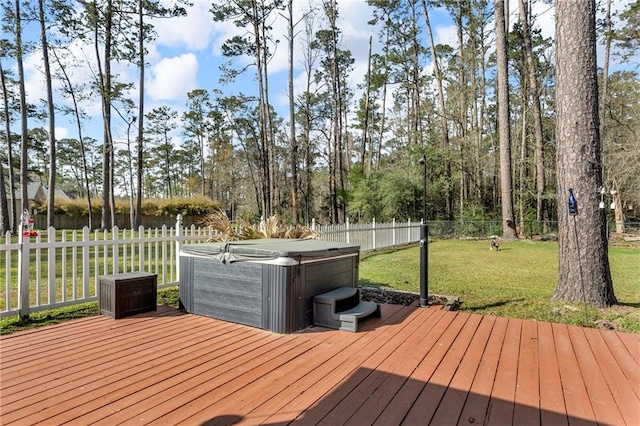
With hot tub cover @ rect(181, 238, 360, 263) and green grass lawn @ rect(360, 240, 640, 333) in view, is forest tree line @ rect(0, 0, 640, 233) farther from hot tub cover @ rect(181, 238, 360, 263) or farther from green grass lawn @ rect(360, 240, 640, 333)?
hot tub cover @ rect(181, 238, 360, 263)

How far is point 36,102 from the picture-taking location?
16094 mm

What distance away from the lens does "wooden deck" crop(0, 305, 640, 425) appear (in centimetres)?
189

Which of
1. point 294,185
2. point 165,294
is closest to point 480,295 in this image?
point 165,294

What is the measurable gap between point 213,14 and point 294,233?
38.6 feet

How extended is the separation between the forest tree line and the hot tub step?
35.2ft

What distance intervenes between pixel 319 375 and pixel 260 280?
3.76 ft

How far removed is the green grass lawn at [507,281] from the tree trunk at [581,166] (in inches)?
12.1

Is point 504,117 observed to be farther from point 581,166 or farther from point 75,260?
point 75,260

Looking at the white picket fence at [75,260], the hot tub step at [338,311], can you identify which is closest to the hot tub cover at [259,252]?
the hot tub step at [338,311]

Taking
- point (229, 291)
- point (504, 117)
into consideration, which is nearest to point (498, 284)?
point (229, 291)

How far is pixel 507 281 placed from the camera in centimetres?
610

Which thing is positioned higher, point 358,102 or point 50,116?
point 358,102

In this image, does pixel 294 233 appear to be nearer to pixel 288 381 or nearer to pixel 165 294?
pixel 165 294

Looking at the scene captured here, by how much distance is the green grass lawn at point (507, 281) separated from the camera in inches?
155
